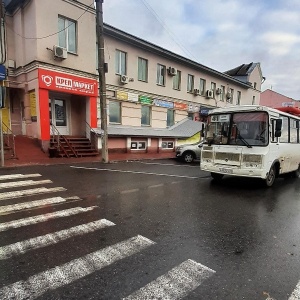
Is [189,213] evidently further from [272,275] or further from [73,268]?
[73,268]

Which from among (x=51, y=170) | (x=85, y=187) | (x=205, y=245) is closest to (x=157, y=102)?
(x=51, y=170)

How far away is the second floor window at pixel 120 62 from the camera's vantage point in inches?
727

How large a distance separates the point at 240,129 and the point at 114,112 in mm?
11959

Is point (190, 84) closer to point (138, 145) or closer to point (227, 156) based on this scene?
point (138, 145)

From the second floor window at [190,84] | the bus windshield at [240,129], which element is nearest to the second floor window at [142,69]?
the second floor window at [190,84]

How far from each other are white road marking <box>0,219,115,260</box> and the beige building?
10434mm

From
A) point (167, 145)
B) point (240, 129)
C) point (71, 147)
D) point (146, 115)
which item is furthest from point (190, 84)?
point (240, 129)

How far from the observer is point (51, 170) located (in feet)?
33.8

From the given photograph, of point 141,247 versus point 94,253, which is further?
point 141,247

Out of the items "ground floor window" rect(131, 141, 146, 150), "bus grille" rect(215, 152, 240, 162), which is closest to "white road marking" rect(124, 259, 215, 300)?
"bus grille" rect(215, 152, 240, 162)

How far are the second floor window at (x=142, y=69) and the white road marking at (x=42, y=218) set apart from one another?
640 inches

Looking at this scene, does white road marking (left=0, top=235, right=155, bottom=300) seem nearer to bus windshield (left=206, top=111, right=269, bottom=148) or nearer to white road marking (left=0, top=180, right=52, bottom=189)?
white road marking (left=0, top=180, right=52, bottom=189)

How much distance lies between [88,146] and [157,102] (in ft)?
27.1

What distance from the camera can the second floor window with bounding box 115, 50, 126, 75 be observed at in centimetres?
1847
